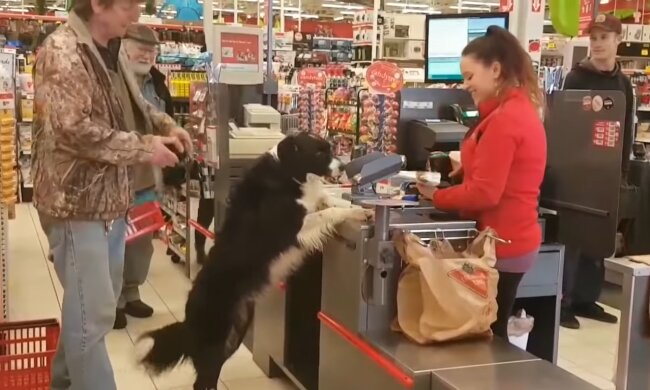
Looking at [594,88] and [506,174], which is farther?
[594,88]

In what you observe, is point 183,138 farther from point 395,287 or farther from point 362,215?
point 395,287

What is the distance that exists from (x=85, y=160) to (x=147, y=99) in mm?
2366

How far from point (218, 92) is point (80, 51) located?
2.10m

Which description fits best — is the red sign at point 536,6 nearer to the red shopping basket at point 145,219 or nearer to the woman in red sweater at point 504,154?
the woman in red sweater at point 504,154

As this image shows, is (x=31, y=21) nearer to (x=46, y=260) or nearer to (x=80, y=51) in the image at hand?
(x=46, y=260)

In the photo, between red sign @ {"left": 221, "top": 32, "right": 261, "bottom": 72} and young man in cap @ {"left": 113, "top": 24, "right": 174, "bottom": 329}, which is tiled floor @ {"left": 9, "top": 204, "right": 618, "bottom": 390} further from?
red sign @ {"left": 221, "top": 32, "right": 261, "bottom": 72}

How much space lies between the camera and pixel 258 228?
2787 mm

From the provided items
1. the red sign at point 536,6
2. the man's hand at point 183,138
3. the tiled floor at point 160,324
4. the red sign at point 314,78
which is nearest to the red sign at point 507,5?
the red sign at point 536,6

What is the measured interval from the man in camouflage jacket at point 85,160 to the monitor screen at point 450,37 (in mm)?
1933

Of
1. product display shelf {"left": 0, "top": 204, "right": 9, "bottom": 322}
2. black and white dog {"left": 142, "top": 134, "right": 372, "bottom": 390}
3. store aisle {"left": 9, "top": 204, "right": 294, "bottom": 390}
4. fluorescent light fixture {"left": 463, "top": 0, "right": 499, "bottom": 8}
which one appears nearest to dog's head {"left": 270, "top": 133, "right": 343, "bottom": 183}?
black and white dog {"left": 142, "top": 134, "right": 372, "bottom": 390}

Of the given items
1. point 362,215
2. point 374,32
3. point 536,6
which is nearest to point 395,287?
point 362,215

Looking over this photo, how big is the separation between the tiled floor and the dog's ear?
3.56 ft

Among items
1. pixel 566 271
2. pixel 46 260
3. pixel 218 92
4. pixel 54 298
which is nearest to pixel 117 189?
pixel 218 92

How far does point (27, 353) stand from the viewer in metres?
2.95
